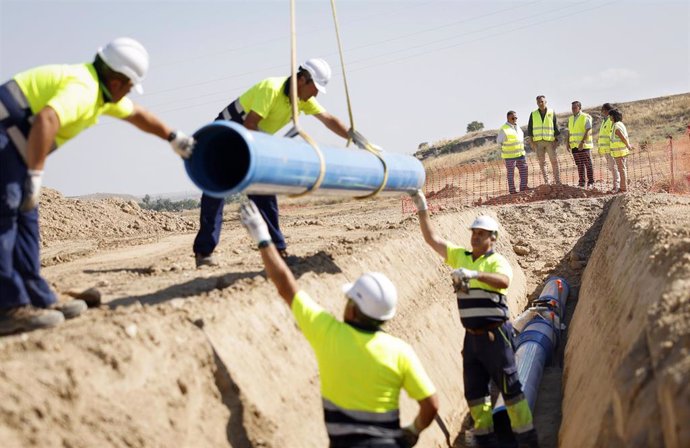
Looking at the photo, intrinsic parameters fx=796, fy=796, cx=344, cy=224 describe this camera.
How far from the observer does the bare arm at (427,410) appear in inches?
185

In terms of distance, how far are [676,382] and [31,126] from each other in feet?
13.7

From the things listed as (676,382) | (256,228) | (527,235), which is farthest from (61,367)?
(527,235)

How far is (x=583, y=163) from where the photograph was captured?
18.4 metres

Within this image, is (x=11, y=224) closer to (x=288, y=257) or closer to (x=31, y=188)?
(x=31, y=188)

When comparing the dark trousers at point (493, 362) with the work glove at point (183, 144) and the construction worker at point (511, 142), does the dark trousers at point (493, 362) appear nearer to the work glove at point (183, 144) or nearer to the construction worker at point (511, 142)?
the work glove at point (183, 144)

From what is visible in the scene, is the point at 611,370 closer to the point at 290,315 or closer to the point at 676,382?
the point at 676,382

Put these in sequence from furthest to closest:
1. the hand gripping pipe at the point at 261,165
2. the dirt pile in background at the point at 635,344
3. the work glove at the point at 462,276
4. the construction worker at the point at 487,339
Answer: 1. the construction worker at the point at 487,339
2. the work glove at the point at 462,276
3. the hand gripping pipe at the point at 261,165
4. the dirt pile in background at the point at 635,344

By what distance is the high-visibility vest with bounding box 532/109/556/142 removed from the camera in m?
17.6

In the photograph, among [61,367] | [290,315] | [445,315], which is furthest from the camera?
[445,315]

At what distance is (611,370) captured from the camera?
5.86 metres

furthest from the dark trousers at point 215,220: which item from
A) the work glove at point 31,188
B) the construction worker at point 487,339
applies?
the work glove at point 31,188

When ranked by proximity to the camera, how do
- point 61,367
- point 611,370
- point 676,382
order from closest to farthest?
point 676,382 → point 61,367 → point 611,370

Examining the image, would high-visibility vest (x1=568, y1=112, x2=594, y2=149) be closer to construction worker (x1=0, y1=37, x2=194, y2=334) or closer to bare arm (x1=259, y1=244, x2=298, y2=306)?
construction worker (x1=0, y1=37, x2=194, y2=334)

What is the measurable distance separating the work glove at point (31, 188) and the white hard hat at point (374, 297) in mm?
2180
